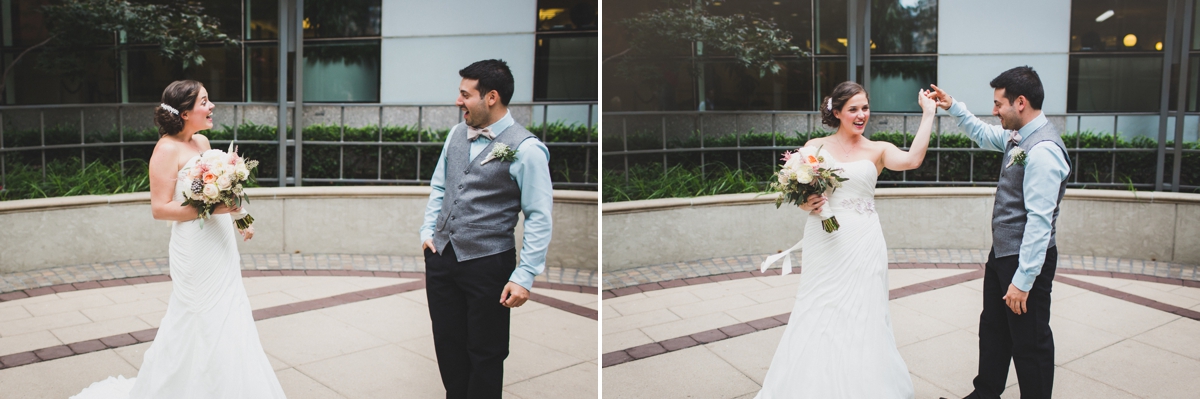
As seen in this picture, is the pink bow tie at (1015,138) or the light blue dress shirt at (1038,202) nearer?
the light blue dress shirt at (1038,202)

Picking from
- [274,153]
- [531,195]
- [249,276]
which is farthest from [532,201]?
[274,153]

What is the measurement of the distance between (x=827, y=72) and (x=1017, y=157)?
13.6 feet

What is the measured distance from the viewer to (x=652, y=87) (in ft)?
20.8

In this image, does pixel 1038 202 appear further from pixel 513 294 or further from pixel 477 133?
pixel 477 133

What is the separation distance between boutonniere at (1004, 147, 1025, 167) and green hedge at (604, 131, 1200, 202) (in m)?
3.59

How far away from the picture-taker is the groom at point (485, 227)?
2.91 meters

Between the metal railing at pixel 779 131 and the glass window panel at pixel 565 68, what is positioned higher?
the glass window panel at pixel 565 68

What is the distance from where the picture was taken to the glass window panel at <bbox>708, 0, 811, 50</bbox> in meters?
6.59

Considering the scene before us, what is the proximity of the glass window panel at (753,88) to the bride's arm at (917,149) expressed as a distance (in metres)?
3.45

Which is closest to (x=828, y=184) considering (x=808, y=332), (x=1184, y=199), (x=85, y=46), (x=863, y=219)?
(x=863, y=219)

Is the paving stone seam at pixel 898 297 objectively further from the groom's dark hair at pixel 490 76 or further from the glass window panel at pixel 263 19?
the glass window panel at pixel 263 19

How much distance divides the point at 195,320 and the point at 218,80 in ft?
16.2

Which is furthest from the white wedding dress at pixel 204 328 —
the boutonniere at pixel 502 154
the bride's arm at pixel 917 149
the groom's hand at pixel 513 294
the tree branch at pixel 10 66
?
the tree branch at pixel 10 66

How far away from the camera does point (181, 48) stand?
722cm
